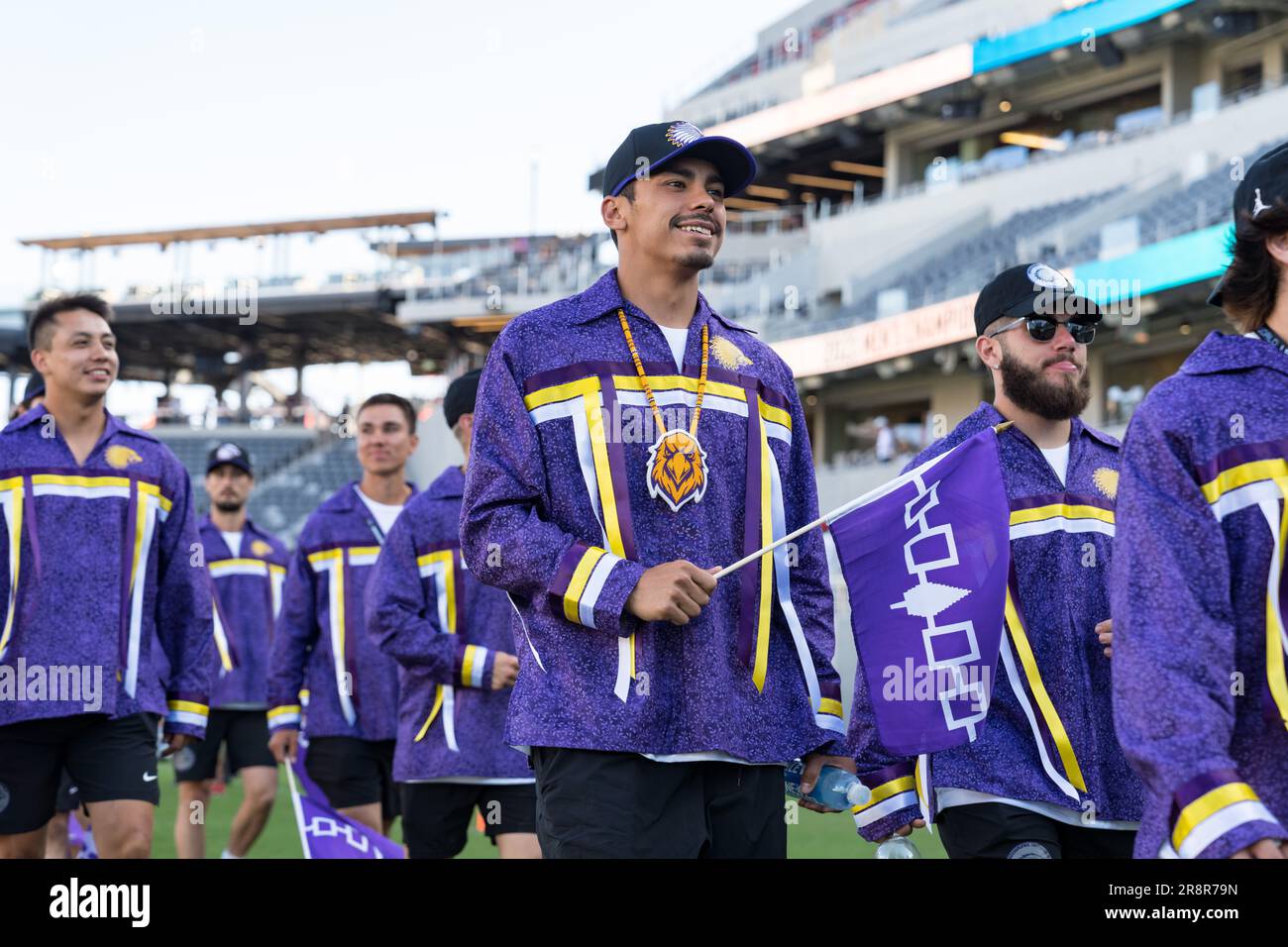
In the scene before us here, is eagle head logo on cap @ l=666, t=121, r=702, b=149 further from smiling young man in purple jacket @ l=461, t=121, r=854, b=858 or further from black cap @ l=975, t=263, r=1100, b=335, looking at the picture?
black cap @ l=975, t=263, r=1100, b=335

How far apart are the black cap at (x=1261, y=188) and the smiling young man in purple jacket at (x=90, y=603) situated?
12.6 feet

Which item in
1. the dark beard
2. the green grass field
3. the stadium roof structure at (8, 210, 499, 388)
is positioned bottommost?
the green grass field

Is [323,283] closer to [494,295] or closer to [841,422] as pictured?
[494,295]

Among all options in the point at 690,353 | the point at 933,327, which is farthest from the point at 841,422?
the point at 690,353

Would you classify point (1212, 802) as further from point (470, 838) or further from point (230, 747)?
point (470, 838)

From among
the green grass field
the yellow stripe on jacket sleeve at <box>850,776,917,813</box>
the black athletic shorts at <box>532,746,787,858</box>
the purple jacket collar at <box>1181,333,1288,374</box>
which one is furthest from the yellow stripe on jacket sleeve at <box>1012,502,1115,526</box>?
the green grass field

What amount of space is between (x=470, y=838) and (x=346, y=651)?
3741 millimetres

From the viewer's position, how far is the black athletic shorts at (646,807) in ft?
11.1

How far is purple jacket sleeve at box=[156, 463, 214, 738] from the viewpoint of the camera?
18.6 ft

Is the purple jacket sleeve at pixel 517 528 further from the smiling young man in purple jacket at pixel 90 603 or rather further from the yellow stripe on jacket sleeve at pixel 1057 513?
the smiling young man in purple jacket at pixel 90 603

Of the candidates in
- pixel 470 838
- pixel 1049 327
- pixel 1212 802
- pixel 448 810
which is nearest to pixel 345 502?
pixel 448 810

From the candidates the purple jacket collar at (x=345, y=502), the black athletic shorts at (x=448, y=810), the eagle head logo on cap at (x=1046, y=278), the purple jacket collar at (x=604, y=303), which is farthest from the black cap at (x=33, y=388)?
the eagle head logo on cap at (x=1046, y=278)

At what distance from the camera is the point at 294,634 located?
7.57 metres

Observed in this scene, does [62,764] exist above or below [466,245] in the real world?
below
